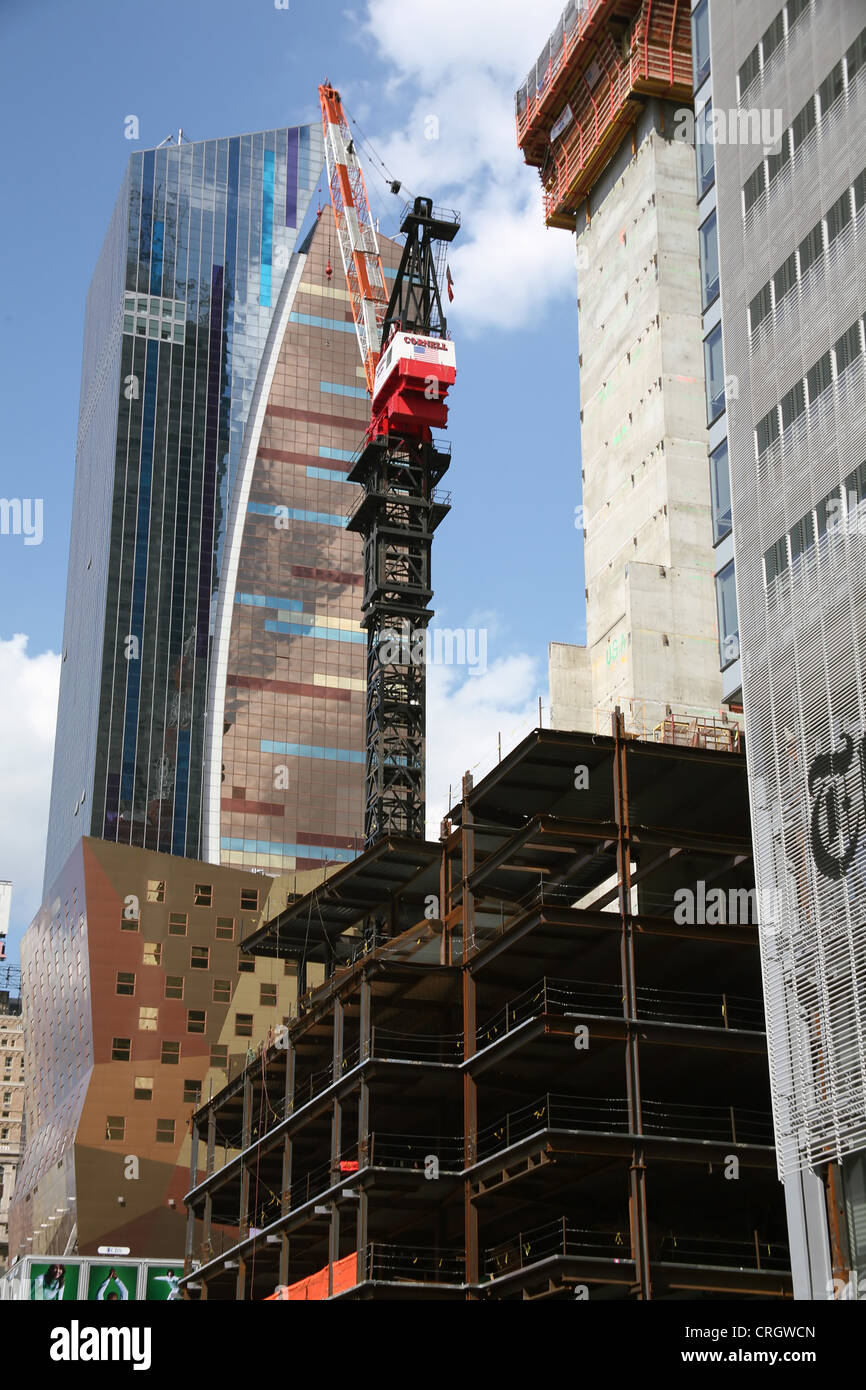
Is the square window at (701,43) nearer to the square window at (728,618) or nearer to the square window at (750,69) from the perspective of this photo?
the square window at (750,69)


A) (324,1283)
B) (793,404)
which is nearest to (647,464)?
(793,404)

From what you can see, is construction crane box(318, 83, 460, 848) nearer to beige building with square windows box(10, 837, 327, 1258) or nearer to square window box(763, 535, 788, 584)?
beige building with square windows box(10, 837, 327, 1258)

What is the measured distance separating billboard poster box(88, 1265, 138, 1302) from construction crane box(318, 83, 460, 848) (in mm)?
32048

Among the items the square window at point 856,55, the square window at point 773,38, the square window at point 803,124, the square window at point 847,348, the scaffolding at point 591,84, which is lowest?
the square window at point 847,348

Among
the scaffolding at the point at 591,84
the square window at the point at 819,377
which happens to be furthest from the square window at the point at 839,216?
the scaffolding at the point at 591,84

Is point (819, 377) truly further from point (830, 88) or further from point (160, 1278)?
point (160, 1278)

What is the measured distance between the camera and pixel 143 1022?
414ft

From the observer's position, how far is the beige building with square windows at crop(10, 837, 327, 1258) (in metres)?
120

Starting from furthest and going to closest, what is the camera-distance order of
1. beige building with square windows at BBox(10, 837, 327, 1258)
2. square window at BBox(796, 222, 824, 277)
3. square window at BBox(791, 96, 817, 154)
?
beige building with square windows at BBox(10, 837, 327, 1258) → square window at BBox(791, 96, 817, 154) → square window at BBox(796, 222, 824, 277)

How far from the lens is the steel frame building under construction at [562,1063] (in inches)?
2360

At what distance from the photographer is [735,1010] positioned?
65.6 meters

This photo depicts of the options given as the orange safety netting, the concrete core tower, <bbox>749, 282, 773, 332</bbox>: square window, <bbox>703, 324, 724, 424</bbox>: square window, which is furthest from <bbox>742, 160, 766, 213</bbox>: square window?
the orange safety netting

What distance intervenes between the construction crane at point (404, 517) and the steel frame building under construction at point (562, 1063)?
38.0m
